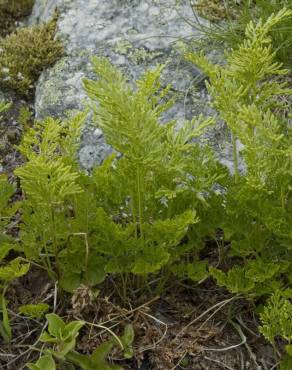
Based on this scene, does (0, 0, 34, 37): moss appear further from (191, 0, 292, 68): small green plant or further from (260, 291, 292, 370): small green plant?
(260, 291, 292, 370): small green plant

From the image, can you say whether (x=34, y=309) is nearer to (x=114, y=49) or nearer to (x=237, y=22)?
(x=114, y=49)

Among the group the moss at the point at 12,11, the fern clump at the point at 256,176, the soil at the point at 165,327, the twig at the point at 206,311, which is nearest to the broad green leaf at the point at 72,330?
the soil at the point at 165,327

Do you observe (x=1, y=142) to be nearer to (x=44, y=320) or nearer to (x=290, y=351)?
(x=44, y=320)

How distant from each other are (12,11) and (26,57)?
56 cm

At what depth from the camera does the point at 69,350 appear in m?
2.21

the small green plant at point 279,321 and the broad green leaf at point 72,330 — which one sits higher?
the broad green leaf at point 72,330

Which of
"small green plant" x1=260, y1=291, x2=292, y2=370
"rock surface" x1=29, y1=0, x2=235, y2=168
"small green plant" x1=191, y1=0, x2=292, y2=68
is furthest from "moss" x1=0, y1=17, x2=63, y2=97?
"small green plant" x1=260, y1=291, x2=292, y2=370

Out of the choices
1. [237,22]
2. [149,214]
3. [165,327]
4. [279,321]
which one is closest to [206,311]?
[165,327]

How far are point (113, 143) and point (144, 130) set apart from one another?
0.46ft

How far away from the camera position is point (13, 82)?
348 centimetres

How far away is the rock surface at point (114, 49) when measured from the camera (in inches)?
128

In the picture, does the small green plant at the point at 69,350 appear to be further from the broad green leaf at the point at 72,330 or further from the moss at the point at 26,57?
the moss at the point at 26,57

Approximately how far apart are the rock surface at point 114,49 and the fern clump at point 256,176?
0.80 metres

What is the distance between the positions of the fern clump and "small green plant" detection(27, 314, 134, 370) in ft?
1.50
